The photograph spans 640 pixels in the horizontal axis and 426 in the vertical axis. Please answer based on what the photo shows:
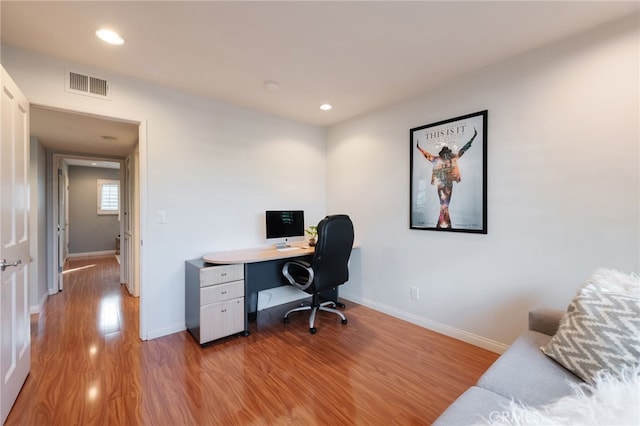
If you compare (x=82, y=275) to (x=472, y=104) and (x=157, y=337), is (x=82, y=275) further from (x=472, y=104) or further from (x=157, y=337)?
(x=472, y=104)

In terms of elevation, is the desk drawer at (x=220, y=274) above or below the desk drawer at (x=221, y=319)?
above

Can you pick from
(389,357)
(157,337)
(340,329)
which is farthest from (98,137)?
(389,357)

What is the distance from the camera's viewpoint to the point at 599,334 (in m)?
1.15

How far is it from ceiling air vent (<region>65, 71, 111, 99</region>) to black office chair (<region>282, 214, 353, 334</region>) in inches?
83.2

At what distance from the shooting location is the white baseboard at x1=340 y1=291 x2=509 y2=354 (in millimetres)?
2328

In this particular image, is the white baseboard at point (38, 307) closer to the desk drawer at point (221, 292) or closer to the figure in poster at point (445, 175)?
the desk drawer at point (221, 292)

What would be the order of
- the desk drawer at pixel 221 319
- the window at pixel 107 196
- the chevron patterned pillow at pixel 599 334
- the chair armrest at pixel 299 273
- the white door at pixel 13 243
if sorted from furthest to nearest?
the window at pixel 107 196, the chair armrest at pixel 299 273, the desk drawer at pixel 221 319, the white door at pixel 13 243, the chevron patterned pillow at pixel 599 334

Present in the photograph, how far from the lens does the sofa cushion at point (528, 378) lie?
1.10 m

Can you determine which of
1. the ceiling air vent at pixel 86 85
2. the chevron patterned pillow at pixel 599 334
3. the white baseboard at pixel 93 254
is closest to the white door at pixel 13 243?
the ceiling air vent at pixel 86 85

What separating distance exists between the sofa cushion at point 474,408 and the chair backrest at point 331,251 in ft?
5.40

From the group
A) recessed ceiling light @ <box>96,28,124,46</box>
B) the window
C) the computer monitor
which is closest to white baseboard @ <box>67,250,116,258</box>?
the window

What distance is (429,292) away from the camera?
9.07 feet

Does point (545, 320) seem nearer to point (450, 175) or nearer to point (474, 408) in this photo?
point (474, 408)

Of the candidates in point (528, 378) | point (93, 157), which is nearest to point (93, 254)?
point (93, 157)
